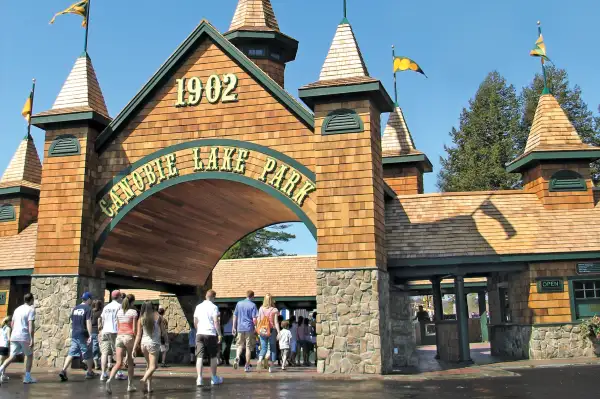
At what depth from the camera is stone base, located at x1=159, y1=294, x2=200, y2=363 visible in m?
21.4

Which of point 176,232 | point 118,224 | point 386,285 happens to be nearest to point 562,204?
point 386,285

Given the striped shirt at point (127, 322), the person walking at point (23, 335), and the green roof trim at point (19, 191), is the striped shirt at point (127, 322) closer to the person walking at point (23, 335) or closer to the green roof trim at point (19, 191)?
the person walking at point (23, 335)

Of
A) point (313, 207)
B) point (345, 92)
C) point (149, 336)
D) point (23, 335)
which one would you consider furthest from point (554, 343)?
point (23, 335)

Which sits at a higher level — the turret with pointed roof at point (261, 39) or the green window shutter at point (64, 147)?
the turret with pointed roof at point (261, 39)

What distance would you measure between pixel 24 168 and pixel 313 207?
45.1 feet

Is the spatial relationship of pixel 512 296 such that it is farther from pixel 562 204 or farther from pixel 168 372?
pixel 168 372

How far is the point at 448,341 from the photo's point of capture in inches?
695

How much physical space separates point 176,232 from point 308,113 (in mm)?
6549

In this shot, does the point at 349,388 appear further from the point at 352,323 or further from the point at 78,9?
the point at 78,9

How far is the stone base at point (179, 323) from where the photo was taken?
21.4 meters

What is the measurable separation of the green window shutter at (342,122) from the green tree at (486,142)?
99.6 ft

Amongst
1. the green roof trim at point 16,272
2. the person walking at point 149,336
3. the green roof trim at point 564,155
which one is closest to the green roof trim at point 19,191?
the green roof trim at point 16,272

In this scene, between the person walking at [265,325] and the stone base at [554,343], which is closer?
the person walking at [265,325]

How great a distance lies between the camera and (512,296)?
18.2 m
